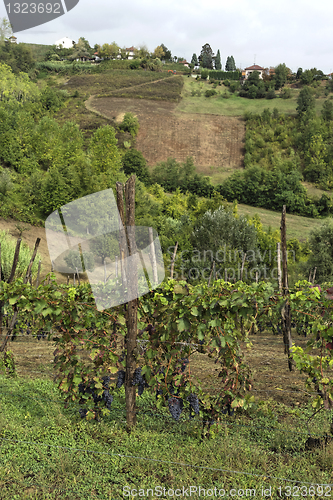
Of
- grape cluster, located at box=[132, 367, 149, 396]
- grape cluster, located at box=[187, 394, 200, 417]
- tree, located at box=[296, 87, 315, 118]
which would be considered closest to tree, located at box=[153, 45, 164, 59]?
tree, located at box=[296, 87, 315, 118]

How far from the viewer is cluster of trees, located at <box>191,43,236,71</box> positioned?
101 m

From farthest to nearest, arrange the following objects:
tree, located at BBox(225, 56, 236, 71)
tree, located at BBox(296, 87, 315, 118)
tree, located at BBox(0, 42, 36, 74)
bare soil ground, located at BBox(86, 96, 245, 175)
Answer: tree, located at BBox(225, 56, 236, 71), tree, located at BBox(0, 42, 36, 74), tree, located at BBox(296, 87, 315, 118), bare soil ground, located at BBox(86, 96, 245, 175)

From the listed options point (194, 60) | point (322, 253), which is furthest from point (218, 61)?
point (322, 253)

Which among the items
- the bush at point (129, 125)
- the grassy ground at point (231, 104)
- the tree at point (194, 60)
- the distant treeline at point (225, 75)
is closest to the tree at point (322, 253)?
the bush at point (129, 125)

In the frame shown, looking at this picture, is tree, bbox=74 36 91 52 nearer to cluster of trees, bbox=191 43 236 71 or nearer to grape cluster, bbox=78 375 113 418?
cluster of trees, bbox=191 43 236 71

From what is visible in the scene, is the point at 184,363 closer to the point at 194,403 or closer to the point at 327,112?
the point at 194,403

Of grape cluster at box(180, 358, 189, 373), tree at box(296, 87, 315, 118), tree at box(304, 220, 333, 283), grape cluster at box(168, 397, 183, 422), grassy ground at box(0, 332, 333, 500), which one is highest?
tree at box(296, 87, 315, 118)

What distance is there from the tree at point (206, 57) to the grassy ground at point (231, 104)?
25.5 m

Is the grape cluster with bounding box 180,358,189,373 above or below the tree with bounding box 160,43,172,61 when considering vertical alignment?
below

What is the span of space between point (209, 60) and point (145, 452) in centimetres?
11645

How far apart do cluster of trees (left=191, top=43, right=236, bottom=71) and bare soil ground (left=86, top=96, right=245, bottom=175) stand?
34322 millimetres

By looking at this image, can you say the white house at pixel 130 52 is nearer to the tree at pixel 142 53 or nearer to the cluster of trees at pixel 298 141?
the tree at pixel 142 53

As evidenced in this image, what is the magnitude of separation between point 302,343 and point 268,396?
763 cm

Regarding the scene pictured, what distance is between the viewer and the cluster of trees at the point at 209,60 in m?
101
